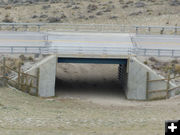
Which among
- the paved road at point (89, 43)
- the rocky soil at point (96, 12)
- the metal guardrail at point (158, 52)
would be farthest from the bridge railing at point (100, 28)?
the metal guardrail at point (158, 52)

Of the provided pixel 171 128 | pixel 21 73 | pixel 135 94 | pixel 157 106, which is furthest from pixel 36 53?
pixel 171 128

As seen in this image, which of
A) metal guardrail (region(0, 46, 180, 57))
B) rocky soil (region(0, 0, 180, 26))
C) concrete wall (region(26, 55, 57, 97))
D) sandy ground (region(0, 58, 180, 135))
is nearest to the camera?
sandy ground (region(0, 58, 180, 135))

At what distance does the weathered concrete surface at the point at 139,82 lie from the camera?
3888 cm

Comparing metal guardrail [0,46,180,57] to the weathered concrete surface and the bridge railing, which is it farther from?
the bridge railing

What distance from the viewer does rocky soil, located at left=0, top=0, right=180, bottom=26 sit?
200 ft


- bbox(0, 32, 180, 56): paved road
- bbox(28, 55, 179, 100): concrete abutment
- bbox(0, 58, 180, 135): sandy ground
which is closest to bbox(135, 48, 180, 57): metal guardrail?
bbox(0, 32, 180, 56): paved road

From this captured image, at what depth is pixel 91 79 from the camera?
45.2 m

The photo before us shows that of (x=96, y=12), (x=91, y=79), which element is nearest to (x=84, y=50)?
(x=91, y=79)

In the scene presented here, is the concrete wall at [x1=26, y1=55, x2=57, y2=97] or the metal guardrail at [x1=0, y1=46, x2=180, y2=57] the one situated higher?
the metal guardrail at [x1=0, y1=46, x2=180, y2=57]

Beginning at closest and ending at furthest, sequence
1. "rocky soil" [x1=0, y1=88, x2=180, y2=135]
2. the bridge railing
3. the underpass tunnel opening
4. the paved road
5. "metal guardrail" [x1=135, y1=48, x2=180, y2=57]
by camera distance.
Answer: "rocky soil" [x1=0, y1=88, x2=180, y2=135]
the paved road
"metal guardrail" [x1=135, y1=48, x2=180, y2=57]
the underpass tunnel opening
the bridge railing

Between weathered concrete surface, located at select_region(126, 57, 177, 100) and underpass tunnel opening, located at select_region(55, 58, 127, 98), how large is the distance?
1.14 meters

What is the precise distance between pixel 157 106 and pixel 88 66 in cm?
1387

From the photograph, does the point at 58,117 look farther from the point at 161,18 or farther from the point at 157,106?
the point at 161,18

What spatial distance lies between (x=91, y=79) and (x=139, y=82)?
7001 mm
